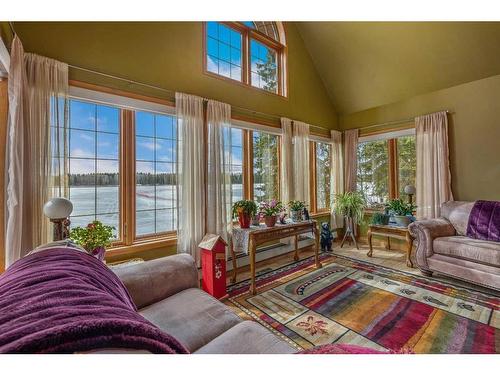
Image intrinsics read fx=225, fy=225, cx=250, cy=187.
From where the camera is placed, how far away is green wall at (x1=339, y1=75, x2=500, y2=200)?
320cm

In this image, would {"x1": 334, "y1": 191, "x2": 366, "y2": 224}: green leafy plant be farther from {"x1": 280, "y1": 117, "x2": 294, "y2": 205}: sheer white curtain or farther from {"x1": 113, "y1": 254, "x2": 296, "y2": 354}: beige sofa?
{"x1": 113, "y1": 254, "x2": 296, "y2": 354}: beige sofa

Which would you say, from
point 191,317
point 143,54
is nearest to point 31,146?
point 143,54

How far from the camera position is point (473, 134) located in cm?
335

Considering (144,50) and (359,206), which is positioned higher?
(144,50)

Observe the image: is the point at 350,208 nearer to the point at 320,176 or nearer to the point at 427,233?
the point at 320,176

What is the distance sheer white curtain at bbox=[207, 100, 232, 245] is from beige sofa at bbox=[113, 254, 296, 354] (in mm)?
1146

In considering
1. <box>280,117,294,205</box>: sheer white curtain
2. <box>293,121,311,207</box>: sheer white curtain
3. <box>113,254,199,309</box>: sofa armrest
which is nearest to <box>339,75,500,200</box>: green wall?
<box>293,121,311,207</box>: sheer white curtain

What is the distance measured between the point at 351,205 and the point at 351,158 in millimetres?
1034

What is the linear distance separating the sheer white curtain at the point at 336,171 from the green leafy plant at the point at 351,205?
20 cm

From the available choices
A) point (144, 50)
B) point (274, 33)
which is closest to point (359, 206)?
point (274, 33)
